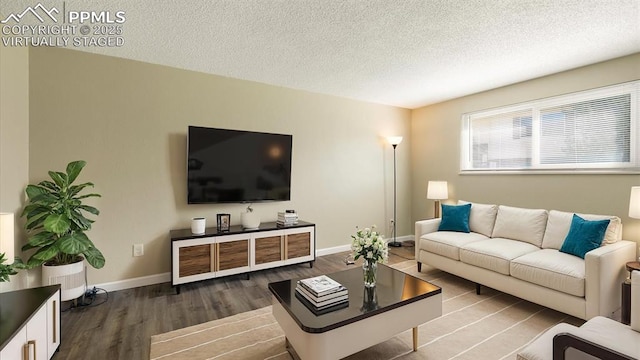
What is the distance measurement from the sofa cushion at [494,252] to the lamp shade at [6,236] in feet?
12.3

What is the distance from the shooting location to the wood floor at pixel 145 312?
206cm

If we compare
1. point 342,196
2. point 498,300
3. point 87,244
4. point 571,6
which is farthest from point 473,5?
point 87,244

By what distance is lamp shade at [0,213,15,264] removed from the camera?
163cm

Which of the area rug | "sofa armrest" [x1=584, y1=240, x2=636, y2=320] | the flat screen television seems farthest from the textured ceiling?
the area rug

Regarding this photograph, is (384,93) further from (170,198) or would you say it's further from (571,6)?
(170,198)

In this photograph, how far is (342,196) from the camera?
4.64m

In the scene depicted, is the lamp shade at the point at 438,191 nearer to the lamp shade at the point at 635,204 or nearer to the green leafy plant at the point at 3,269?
the lamp shade at the point at 635,204

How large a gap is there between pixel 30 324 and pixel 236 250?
1.85 m

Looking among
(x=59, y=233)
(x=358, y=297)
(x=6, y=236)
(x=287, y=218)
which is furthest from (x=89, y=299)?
(x=358, y=297)

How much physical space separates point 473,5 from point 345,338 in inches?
99.4

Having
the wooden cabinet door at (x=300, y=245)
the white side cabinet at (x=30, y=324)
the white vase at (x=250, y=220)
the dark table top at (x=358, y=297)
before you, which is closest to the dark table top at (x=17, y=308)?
the white side cabinet at (x=30, y=324)

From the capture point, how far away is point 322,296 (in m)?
1.79

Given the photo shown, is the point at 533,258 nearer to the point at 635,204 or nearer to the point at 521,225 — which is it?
the point at 521,225

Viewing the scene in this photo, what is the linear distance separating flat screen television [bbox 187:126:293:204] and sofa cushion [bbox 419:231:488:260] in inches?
77.0
